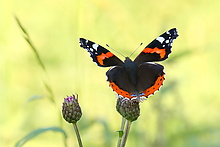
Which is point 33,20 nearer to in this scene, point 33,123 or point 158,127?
point 33,123

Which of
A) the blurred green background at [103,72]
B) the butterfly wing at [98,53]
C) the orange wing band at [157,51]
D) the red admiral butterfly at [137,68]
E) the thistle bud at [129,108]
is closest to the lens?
the thistle bud at [129,108]

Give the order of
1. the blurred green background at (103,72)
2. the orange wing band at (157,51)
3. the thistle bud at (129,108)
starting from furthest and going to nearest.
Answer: the blurred green background at (103,72) < the orange wing band at (157,51) < the thistle bud at (129,108)

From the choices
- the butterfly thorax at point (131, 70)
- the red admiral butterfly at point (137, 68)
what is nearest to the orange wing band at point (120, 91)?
the red admiral butterfly at point (137, 68)

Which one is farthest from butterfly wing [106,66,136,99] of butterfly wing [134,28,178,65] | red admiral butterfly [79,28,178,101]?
butterfly wing [134,28,178,65]

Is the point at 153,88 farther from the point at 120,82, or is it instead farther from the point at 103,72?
the point at 103,72

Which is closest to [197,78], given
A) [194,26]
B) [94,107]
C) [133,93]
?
[194,26]

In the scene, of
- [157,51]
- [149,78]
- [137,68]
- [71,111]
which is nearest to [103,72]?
[137,68]

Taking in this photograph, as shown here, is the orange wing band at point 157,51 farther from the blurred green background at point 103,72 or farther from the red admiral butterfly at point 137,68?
the blurred green background at point 103,72
